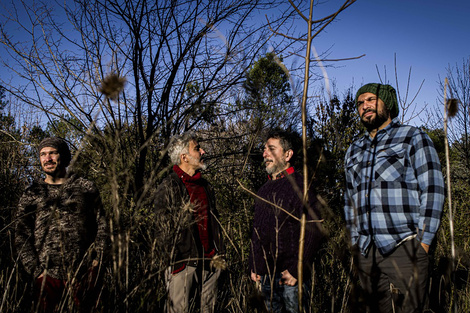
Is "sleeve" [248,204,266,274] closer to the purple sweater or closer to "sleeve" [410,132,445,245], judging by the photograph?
the purple sweater

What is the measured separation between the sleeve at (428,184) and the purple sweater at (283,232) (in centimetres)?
57

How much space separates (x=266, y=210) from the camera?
222 cm

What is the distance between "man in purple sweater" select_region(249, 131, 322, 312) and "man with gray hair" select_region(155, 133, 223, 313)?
331 mm

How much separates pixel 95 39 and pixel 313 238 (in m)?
3.16

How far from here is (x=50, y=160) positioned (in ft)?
7.04

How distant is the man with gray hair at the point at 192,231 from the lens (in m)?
2.20

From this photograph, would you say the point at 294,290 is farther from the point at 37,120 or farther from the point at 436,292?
the point at 37,120

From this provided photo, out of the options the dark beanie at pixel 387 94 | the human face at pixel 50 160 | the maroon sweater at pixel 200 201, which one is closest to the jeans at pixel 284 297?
the maroon sweater at pixel 200 201

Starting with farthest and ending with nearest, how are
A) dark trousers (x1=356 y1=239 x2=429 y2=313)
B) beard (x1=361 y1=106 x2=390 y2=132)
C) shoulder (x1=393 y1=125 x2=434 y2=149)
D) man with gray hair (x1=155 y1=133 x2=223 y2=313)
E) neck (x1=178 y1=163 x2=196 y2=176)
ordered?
1. neck (x1=178 y1=163 x2=196 y2=176)
2. man with gray hair (x1=155 y1=133 x2=223 y2=313)
3. beard (x1=361 y1=106 x2=390 y2=132)
4. shoulder (x1=393 y1=125 x2=434 y2=149)
5. dark trousers (x1=356 y1=239 x2=429 y2=313)

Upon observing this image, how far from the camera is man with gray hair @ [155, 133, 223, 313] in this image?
2.20m

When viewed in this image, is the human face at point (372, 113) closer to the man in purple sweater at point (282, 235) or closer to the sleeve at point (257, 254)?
the man in purple sweater at point (282, 235)

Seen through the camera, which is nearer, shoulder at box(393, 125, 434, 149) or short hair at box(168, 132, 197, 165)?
shoulder at box(393, 125, 434, 149)

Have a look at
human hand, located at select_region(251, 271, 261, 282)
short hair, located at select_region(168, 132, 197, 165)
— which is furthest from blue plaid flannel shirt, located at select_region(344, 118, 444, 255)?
short hair, located at select_region(168, 132, 197, 165)

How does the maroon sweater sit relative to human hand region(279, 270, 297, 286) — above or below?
above
